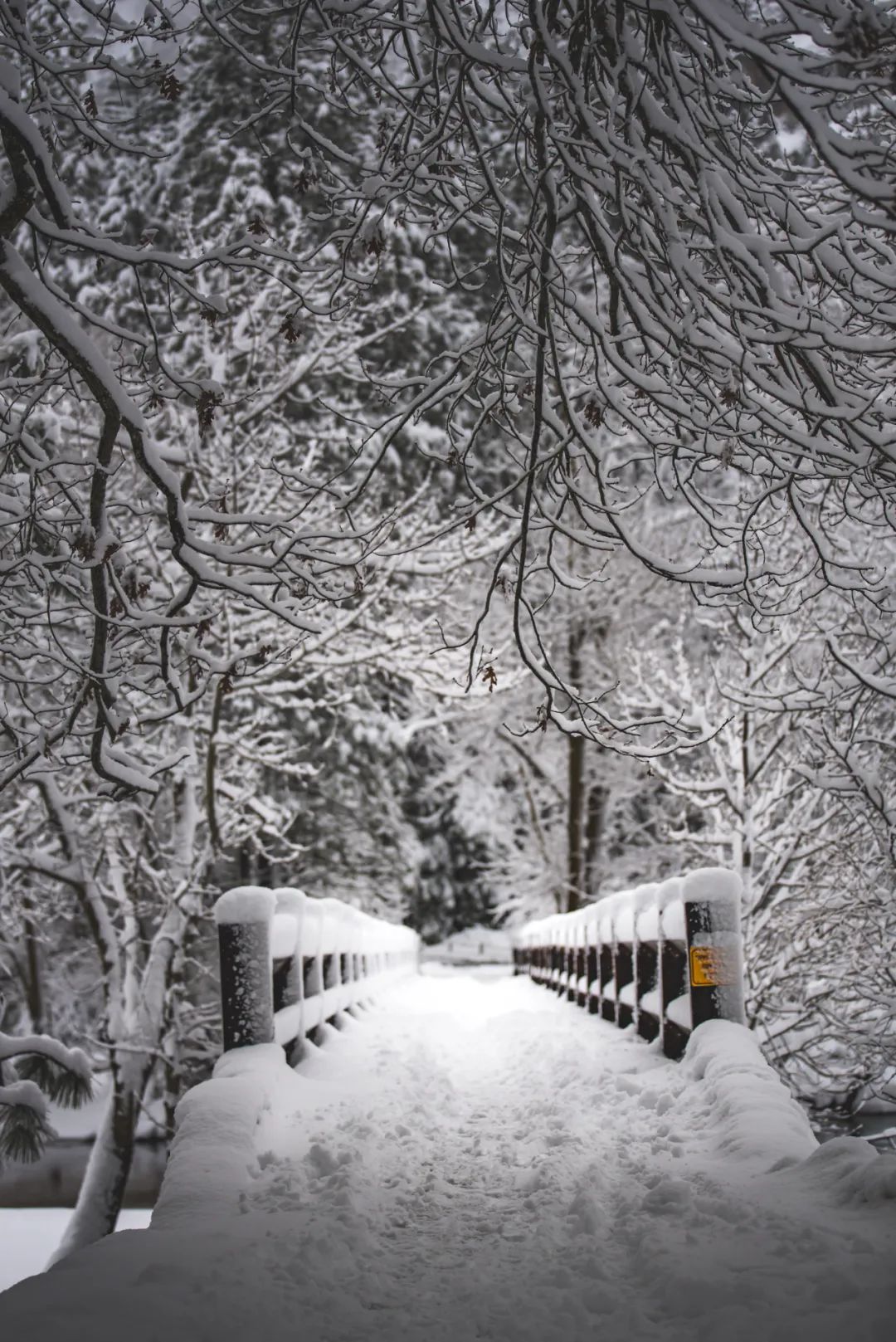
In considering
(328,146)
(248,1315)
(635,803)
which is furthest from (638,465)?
(248,1315)

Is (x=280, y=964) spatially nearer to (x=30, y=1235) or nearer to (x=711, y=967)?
(x=711, y=967)

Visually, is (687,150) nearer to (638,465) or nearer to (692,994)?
(692,994)

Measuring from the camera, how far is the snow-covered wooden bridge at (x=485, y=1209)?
255cm

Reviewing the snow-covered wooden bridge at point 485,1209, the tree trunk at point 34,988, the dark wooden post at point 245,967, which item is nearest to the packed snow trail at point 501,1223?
the snow-covered wooden bridge at point 485,1209

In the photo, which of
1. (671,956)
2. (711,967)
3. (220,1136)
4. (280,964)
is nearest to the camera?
(220,1136)

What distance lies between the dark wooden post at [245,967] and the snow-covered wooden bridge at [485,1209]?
12 mm

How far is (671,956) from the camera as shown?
6.29m

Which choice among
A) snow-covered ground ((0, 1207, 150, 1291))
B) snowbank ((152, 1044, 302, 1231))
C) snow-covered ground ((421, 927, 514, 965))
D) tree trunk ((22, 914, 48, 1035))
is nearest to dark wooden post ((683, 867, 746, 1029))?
snowbank ((152, 1044, 302, 1231))

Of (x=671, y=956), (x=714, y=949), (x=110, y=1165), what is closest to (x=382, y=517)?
(x=714, y=949)

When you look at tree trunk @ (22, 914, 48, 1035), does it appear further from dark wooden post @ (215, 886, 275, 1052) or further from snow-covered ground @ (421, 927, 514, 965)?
dark wooden post @ (215, 886, 275, 1052)

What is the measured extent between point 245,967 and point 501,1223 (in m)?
2.04

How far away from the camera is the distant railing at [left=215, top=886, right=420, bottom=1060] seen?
5.20 m

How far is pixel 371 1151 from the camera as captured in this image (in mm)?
4434

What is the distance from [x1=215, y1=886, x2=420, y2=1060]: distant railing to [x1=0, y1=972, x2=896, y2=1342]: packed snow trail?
0.75 ft
